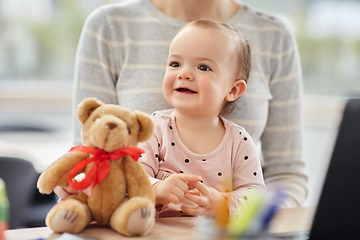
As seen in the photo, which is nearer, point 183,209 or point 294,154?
point 183,209

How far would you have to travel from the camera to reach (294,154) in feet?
4.06

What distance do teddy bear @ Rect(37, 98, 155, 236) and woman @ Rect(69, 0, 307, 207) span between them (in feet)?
1.41

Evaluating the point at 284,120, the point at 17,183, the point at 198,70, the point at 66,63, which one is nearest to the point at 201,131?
the point at 198,70

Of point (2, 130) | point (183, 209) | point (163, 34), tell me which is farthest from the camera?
point (2, 130)

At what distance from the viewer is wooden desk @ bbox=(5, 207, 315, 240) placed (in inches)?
26.2

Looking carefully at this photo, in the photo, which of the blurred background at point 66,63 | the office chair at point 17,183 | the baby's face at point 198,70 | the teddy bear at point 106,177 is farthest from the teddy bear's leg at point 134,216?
the blurred background at point 66,63

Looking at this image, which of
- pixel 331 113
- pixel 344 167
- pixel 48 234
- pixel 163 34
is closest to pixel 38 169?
pixel 163 34

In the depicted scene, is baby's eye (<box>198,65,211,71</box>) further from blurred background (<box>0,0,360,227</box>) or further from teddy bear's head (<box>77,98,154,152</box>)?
blurred background (<box>0,0,360,227</box>)

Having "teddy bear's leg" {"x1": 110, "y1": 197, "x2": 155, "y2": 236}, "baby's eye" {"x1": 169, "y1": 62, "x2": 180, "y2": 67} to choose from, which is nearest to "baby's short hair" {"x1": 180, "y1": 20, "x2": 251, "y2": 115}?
"baby's eye" {"x1": 169, "y1": 62, "x2": 180, "y2": 67}

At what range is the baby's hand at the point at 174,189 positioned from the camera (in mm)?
750

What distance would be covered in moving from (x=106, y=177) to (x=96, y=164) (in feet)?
0.10

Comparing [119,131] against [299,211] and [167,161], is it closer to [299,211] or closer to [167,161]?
[167,161]

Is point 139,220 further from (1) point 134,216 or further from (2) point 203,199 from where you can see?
(2) point 203,199

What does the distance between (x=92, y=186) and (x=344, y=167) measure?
16.1 inches
